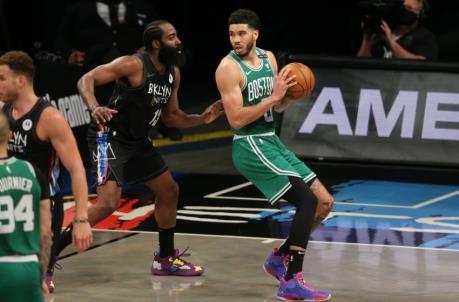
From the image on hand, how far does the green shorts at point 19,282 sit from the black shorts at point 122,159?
3426mm

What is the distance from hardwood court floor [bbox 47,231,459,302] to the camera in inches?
358

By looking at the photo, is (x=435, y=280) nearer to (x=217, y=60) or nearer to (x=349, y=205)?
(x=349, y=205)

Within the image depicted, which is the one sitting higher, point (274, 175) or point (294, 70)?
point (294, 70)

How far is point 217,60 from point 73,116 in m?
10.5

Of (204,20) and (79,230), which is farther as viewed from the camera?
(204,20)

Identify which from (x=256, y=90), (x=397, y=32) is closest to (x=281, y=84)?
(x=256, y=90)

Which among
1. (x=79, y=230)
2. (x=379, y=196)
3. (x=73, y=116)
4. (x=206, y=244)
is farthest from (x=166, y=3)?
(x=79, y=230)

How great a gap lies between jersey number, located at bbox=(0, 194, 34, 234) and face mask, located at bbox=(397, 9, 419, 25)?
27.7 ft

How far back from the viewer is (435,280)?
960 cm

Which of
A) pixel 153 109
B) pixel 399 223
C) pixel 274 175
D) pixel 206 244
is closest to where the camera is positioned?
pixel 274 175

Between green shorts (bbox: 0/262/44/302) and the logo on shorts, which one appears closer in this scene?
green shorts (bbox: 0/262/44/302)

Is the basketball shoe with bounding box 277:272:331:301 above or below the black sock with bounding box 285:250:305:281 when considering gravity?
below

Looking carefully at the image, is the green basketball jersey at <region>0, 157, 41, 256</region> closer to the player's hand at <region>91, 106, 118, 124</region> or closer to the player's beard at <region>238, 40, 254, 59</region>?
the player's hand at <region>91, 106, 118, 124</region>

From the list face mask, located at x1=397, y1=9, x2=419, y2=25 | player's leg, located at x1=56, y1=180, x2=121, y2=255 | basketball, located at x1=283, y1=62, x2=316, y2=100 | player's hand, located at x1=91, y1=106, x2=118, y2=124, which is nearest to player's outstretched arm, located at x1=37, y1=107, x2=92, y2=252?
player's hand, located at x1=91, y1=106, x2=118, y2=124
